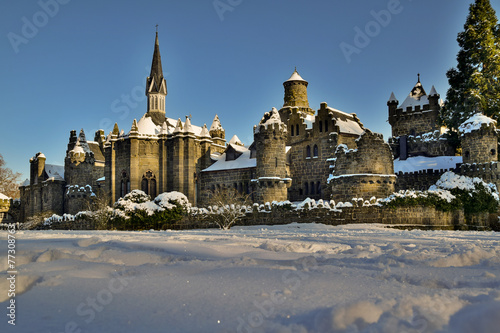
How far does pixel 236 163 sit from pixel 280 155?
29.4 feet

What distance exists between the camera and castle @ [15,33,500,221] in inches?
1268

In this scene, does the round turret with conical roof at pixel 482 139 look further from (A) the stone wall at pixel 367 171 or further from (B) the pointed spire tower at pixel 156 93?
(B) the pointed spire tower at pixel 156 93

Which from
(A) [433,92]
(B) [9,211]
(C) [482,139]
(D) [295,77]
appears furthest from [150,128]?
(B) [9,211]

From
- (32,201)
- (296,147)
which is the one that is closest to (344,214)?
(296,147)

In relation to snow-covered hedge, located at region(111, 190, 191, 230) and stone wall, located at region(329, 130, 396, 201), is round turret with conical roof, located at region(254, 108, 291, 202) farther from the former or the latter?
stone wall, located at region(329, 130, 396, 201)

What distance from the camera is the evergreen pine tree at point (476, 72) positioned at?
3797 cm

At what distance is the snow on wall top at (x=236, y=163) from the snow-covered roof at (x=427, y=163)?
13.8m

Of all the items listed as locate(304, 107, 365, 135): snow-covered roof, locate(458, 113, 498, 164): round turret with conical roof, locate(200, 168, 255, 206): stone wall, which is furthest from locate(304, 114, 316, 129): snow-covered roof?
locate(458, 113, 498, 164): round turret with conical roof

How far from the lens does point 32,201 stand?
216 feet

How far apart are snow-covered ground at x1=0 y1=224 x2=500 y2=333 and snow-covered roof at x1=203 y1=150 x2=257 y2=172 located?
36817 millimetres

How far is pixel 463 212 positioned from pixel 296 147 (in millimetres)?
17787

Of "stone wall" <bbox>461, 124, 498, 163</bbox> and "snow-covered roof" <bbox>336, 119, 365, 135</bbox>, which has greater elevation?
"snow-covered roof" <bbox>336, 119, 365, 135</bbox>

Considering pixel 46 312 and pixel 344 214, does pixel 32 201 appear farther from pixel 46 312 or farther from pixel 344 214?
pixel 46 312

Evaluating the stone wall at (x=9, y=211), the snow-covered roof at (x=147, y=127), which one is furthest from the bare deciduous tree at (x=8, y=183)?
the snow-covered roof at (x=147, y=127)
